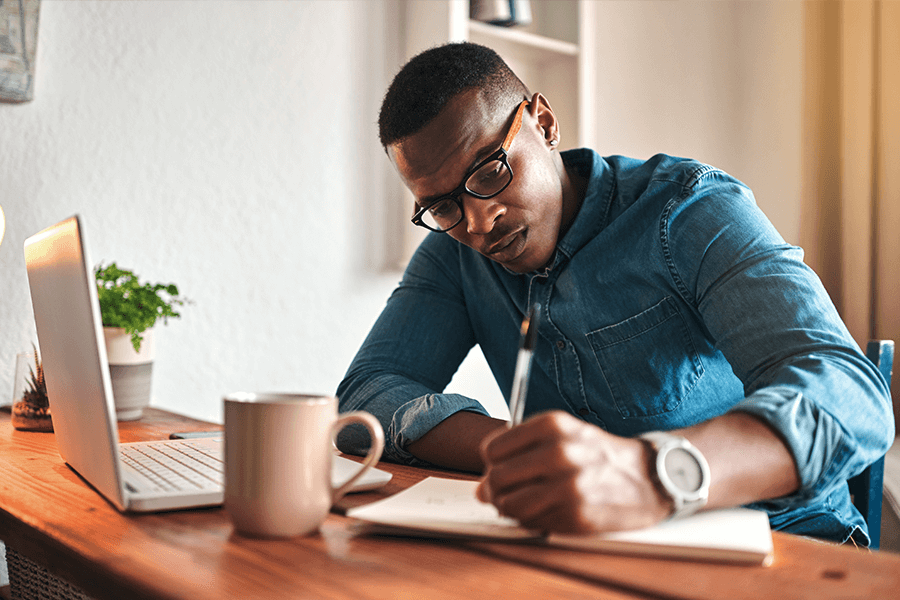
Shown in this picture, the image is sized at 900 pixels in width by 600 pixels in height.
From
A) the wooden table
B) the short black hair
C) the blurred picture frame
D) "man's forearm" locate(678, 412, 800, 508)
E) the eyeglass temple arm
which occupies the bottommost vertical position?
the wooden table

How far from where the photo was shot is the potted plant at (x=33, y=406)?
3.90 ft

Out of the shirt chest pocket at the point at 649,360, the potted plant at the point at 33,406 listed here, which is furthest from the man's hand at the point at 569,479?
the potted plant at the point at 33,406

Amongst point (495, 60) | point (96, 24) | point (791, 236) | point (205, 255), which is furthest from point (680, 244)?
point (791, 236)

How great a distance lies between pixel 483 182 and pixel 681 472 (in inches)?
23.7

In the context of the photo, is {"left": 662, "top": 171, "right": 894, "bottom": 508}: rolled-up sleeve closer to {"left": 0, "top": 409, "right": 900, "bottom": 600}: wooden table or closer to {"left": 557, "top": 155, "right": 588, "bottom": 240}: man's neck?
{"left": 0, "top": 409, "right": 900, "bottom": 600}: wooden table

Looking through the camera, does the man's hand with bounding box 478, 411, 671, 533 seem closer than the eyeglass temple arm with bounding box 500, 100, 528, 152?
Yes

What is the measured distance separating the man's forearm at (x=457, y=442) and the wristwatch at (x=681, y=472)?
338mm

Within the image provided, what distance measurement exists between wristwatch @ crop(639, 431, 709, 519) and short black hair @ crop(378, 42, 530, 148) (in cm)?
65

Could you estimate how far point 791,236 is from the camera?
2.71 metres

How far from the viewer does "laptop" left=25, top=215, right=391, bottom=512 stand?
60 centimetres

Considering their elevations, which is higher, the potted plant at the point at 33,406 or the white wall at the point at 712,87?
the white wall at the point at 712,87

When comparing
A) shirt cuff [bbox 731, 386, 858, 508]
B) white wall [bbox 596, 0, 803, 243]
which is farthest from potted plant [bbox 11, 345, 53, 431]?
white wall [bbox 596, 0, 803, 243]

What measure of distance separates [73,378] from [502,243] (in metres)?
0.63

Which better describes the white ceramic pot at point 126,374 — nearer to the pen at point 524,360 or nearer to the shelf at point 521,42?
the pen at point 524,360
